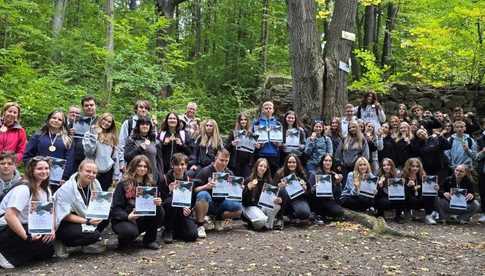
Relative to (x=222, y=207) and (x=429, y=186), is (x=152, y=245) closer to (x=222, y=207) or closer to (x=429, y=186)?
(x=222, y=207)

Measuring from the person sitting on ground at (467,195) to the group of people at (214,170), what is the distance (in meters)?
0.02

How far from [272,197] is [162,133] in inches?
75.1

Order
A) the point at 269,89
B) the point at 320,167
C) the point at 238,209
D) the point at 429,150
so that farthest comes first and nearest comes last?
the point at 269,89 < the point at 429,150 < the point at 320,167 < the point at 238,209

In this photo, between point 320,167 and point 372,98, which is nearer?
point 320,167

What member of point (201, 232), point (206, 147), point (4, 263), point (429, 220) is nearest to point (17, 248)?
point (4, 263)

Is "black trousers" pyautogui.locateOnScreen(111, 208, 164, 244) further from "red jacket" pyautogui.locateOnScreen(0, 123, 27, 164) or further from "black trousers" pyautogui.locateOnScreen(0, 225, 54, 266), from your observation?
"red jacket" pyautogui.locateOnScreen(0, 123, 27, 164)

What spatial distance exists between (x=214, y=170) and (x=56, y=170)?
7.02 ft

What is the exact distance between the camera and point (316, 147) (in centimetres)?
778

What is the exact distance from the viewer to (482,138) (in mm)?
8469

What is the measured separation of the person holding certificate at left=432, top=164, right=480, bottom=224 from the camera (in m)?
7.86

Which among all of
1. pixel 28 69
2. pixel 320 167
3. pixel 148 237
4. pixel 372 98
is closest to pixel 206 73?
pixel 28 69

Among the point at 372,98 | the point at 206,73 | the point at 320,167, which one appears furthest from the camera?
the point at 206,73

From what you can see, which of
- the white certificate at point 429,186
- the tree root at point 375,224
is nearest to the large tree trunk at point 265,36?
the white certificate at point 429,186

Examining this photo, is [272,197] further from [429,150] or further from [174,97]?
[174,97]
